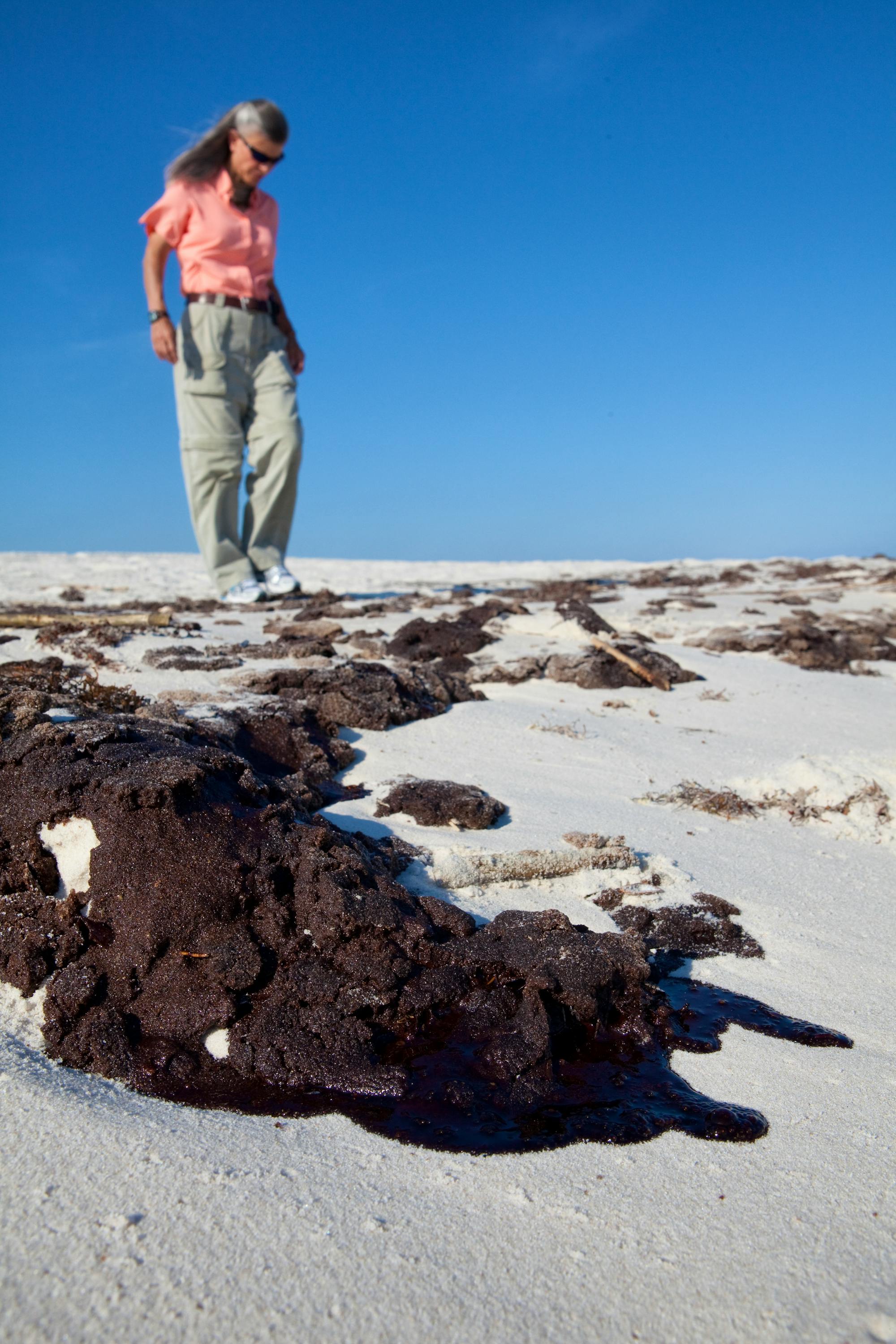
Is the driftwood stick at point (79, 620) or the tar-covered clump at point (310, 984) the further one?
the driftwood stick at point (79, 620)

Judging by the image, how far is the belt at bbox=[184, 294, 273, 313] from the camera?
771 centimetres

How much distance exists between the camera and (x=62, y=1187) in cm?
135

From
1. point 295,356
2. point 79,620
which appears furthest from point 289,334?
point 79,620

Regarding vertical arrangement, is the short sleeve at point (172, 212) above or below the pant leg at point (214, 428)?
above

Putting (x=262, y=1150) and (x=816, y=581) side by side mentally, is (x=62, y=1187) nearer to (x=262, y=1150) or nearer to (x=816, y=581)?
(x=262, y=1150)

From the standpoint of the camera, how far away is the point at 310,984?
6.14ft

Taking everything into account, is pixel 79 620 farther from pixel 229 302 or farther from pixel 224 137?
pixel 224 137

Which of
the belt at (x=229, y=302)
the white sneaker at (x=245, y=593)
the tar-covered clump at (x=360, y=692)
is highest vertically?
the belt at (x=229, y=302)

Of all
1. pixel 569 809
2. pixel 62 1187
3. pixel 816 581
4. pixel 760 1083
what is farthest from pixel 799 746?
pixel 816 581

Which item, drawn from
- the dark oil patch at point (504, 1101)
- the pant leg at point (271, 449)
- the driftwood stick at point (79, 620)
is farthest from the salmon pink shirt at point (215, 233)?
the dark oil patch at point (504, 1101)

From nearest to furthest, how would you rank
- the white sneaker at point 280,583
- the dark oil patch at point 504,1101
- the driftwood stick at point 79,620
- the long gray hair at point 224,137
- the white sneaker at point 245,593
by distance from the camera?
the dark oil patch at point 504,1101, the driftwood stick at point 79,620, the long gray hair at point 224,137, the white sneaker at point 245,593, the white sneaker at point 280,583

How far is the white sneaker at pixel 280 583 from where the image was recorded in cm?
833

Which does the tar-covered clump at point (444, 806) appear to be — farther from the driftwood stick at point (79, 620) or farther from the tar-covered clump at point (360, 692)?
the driftwood stick at point (79, 620)

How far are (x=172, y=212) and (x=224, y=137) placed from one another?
29.7 inches
